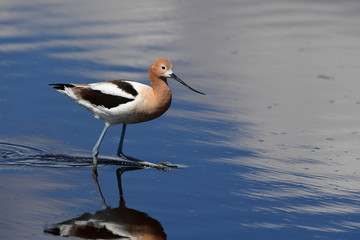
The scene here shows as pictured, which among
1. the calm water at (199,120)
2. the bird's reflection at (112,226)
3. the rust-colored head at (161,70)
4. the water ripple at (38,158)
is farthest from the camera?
the rust-colored head at (161,70)

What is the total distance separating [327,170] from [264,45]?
469 cm

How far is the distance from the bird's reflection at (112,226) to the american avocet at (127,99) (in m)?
1.33

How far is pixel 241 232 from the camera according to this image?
6.27 metres

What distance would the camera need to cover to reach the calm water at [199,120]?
6.62 meters

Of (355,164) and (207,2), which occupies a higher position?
(207,2)

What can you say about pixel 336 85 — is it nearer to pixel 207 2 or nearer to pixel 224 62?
pixel 224 62

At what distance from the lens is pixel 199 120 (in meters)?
9.23

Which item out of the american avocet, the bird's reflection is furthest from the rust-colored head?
the bird's reflection

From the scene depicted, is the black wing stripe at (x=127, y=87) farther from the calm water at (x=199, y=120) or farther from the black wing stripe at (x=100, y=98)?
the calm water at (x=199, y=120)

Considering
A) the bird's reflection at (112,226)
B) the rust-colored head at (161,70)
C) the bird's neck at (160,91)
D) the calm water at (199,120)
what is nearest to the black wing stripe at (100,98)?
the bird's neck at (160,91)

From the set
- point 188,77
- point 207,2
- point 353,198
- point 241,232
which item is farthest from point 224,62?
point 241,232

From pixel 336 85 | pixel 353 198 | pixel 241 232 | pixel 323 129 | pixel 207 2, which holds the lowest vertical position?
pixel 241 232

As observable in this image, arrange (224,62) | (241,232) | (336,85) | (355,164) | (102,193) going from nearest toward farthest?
(241,232) → (102,193) → (355,164) → (336,85) → (224,62)

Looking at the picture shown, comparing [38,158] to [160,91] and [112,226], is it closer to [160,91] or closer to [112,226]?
[160,91]
